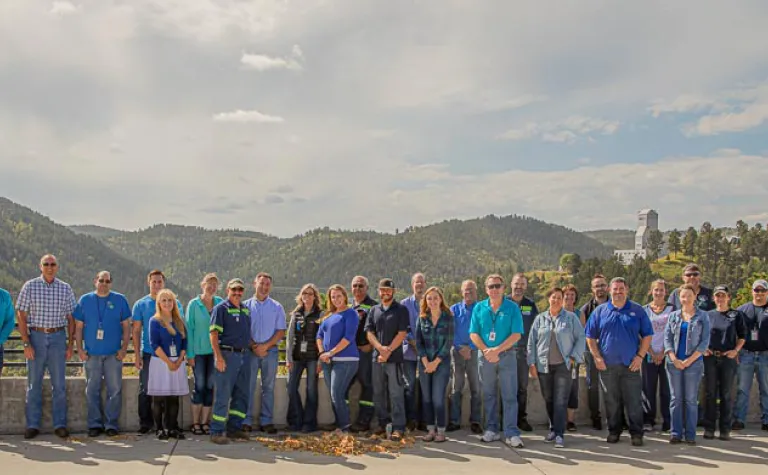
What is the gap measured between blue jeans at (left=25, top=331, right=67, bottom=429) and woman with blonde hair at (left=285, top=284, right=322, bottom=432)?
8.59 feet

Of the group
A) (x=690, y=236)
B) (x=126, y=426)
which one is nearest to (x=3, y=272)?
(x=690, y=236)

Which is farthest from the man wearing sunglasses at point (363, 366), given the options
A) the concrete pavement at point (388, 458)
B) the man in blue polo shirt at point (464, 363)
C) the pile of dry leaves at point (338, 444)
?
the man in blue polo shirt at point (464, 363)

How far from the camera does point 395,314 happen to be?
8016 millimetres

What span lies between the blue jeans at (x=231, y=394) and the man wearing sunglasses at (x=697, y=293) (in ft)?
17.6

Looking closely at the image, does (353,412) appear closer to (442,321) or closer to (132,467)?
(442,321)

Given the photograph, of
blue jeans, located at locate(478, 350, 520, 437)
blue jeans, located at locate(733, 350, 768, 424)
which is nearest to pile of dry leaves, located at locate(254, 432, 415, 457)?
blue jeans, located at locate(478, 350, 520, 437)

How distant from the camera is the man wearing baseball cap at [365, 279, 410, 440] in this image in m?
7.99

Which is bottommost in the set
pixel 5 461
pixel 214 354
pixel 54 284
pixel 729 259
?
pixel 5 461

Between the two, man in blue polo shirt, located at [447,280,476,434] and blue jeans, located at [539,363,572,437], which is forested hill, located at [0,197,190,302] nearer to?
man in blue polo shirt, located at [447,280,476,434]

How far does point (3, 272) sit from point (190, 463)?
135073 mm

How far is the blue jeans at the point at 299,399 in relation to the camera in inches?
333

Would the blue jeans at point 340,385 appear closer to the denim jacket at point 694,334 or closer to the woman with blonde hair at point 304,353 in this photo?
the woman with blonde hair at point 304,353

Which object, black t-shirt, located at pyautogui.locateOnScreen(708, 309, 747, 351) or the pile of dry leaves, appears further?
black t-shirt, located at pyautogui.locateOnScreen(708, 309, 747, 351)

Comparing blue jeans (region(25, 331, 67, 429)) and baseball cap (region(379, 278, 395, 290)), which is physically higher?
baseball cap (region(379, 278, 395, 290))
